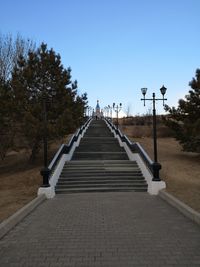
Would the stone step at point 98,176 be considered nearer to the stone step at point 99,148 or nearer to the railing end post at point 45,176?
the railing end post at point 45,176

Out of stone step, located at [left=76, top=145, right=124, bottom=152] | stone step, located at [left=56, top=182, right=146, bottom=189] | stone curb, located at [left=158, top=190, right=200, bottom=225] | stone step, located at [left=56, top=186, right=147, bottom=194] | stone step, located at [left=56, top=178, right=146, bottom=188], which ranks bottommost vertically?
stone step, located at [left=56, top=186, right=147, bottom=194]

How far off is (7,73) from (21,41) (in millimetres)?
5322

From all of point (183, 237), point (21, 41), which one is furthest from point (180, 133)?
point (21, 41)

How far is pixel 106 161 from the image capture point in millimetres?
25500

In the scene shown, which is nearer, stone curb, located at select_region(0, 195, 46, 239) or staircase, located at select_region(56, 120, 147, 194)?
stone curb, located at select_region(0, 195, 46, 239)

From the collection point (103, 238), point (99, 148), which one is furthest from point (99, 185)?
point (99, 148)

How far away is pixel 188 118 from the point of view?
29.0m

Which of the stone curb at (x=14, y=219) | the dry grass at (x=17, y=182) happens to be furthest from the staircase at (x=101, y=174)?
the stone curb at (x=14, y=219)

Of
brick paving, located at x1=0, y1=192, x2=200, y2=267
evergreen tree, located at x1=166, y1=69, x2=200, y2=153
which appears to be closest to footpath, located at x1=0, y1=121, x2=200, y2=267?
brick paving, located at x1=0, y1=192, x2=200, y2=267

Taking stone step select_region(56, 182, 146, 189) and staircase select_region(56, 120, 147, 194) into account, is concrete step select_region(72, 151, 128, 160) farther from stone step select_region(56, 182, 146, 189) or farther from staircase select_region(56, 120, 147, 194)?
stone step select_region(56, 182, 146, 189)

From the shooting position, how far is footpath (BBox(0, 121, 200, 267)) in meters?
7.12

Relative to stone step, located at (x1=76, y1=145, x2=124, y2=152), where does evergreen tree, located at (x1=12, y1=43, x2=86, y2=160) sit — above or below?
above

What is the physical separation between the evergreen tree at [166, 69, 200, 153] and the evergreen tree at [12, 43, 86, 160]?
7.55 meters

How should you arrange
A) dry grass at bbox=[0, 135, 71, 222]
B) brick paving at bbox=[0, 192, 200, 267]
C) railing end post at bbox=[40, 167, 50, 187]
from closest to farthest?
1. brick paving at bbox=[0, 192, 200, 267]
2. dry grass at bbox=[0, 135, 71, 222]
3. railing end post at bbox=[40, 167, 50, 187]
